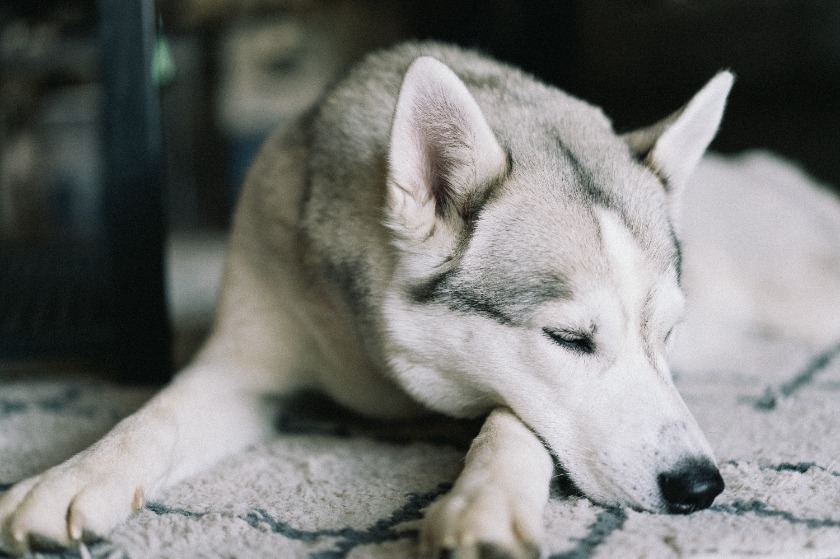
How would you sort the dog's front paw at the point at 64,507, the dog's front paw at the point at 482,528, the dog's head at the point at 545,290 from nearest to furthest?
1. the dog's front paw at the point at 482,528
2. the dog's front paw at the point at 64,507
3. the dog's head at the point at 545,290

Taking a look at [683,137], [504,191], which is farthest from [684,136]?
[504,191]

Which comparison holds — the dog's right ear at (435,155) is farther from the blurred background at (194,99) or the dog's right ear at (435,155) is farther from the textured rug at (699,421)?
the blurred background at (194,99)

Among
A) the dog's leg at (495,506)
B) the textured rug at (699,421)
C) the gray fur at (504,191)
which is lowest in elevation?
the textured rug at (699,421)

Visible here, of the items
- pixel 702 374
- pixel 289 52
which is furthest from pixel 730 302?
pixel 289 52

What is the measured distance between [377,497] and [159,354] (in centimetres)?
89

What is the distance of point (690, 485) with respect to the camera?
931 millimetres

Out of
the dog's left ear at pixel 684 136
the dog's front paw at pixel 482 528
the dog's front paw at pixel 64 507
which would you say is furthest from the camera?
the dog's left ear at pixel 684 136

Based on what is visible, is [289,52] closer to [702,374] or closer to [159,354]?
[159,354]

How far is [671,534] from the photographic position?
0.87 metres

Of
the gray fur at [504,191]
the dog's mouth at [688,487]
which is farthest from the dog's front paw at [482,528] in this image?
the gray fur at [504,191]

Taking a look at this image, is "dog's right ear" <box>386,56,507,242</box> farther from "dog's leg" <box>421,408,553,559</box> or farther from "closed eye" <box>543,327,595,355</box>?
"dog's leg" <box>421,408,553,559</box>

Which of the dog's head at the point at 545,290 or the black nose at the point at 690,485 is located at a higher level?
the dog's head at the point at 545,290

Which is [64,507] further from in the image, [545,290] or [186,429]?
[545,290]

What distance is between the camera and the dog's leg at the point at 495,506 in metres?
0.74
